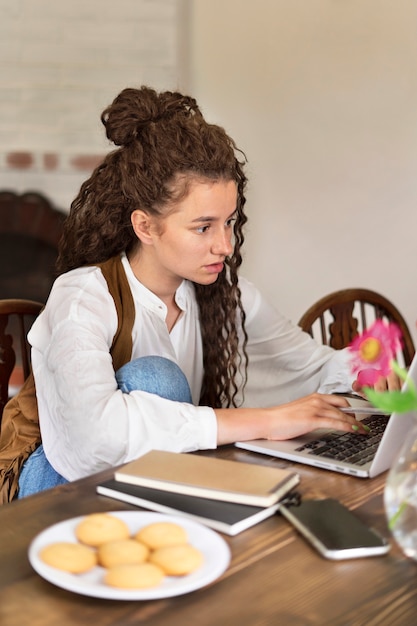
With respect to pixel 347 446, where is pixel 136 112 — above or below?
above

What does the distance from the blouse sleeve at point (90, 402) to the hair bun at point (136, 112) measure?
10.7 inches

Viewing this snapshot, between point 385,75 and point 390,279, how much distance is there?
76cm

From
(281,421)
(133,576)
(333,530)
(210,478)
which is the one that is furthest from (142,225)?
(133,576)

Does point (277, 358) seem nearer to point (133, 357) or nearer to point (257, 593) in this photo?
point (133, 357)

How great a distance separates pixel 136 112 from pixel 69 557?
109 centimetres

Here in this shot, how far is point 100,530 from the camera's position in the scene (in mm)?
860

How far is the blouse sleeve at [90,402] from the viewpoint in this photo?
1.29 m

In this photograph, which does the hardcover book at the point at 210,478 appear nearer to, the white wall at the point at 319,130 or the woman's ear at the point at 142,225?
the woman's ear at the point at 142,225

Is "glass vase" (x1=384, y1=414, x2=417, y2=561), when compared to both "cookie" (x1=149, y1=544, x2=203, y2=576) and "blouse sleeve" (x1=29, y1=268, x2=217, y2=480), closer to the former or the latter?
"cookie" (x1=149, y1=544, x2=203, y2=576)

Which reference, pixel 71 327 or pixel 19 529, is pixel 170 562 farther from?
pixel 71 327

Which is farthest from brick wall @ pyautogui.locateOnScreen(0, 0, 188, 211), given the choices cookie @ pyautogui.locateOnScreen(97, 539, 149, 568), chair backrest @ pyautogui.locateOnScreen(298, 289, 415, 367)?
cookie @ pyautogui.locateOnScreen(97, 539, 149, 568)

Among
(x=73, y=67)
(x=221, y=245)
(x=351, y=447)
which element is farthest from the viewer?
(x=73, y=67)

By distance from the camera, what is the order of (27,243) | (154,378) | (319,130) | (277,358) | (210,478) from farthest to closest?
(27,243), (319,130), (277,358), (154,378), (210,478)

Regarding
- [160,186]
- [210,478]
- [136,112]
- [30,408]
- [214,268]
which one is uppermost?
[136,112]
